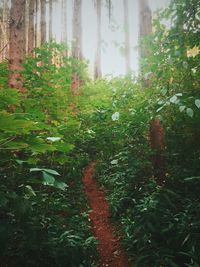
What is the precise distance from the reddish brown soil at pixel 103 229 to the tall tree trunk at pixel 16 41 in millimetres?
Answer: 3094

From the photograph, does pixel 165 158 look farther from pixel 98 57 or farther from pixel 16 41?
pixel 98 57

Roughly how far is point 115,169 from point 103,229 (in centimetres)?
232

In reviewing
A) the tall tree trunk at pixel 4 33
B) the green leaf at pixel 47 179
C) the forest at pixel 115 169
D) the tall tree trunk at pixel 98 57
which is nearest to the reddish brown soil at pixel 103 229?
the forest at pixel 115 169

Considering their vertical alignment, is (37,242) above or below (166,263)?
above

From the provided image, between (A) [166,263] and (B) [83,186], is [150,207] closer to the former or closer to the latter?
(A) [166,263]

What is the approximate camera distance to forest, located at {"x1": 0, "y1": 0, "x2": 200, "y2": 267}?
9.62 ft

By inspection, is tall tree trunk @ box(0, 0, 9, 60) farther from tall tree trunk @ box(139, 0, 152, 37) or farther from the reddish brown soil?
the reddish brown soil

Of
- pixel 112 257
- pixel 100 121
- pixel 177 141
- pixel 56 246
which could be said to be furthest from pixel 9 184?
pixel 100 121

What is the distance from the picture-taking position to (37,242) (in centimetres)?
382

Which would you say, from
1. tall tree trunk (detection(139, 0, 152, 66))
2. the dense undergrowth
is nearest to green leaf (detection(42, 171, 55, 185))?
the dense undergrowth

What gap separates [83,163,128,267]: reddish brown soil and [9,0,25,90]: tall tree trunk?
10.2ft

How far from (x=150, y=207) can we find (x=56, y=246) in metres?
1.71

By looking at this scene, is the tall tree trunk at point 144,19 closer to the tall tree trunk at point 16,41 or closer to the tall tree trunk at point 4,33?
the tall tree trunk at point 16,41

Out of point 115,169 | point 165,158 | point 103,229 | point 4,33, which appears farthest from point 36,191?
point 4,33
